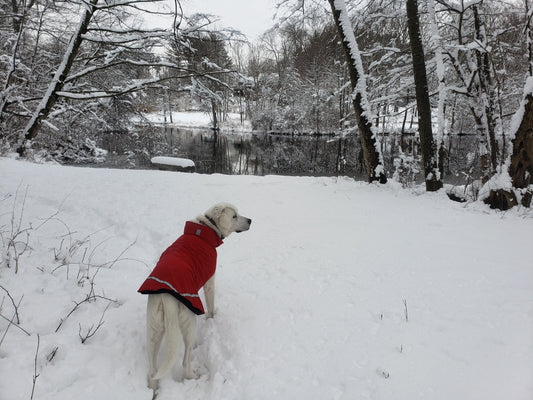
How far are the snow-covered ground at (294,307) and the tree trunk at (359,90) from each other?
2.82m

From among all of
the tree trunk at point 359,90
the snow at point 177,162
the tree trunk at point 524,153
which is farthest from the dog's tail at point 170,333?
the snow at point 177,162

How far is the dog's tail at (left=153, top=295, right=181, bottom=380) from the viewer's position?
2.04 metres

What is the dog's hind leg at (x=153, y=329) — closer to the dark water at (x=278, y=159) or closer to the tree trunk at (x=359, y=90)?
the tree trunk at (x=359, y=90)

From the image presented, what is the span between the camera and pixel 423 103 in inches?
280

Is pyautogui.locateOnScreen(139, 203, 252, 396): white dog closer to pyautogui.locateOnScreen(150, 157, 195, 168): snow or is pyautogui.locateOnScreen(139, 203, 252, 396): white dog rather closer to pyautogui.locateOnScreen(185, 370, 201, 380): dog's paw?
pyautogui.locateOnScreen(185, 370, 201, 380): dog's paw

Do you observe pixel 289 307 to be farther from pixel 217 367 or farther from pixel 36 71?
pixel 36 71

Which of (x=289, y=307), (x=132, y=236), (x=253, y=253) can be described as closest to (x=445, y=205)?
(x=253, y=253)

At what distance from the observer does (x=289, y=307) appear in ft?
9.61

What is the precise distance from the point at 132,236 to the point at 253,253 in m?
2.04

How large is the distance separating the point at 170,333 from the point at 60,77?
28.1 feet

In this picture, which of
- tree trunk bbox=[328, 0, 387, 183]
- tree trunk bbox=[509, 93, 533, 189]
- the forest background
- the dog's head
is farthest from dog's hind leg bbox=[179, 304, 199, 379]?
tree trunk bbox=[328, 0, 387, 183]

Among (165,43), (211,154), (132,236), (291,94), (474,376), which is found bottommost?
(474,376)

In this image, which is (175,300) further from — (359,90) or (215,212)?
(359,90)

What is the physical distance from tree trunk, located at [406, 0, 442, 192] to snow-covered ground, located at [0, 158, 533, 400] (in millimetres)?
1963
